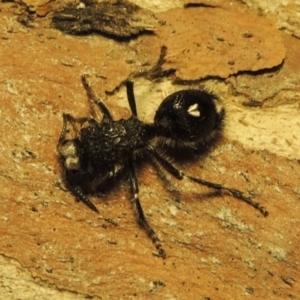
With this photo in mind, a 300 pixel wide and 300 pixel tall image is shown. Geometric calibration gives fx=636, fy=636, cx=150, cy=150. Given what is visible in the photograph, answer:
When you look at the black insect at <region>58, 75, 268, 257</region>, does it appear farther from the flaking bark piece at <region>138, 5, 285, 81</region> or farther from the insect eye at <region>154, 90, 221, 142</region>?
the flaking bark piece at <region>138, 5, 285, 81</region>

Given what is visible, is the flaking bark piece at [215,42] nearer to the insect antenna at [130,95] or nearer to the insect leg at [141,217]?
the insect antenna at [130,95]

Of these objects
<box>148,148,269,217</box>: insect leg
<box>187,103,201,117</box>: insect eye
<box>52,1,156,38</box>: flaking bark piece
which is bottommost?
<box>148,148,269,217</box>: insect leg

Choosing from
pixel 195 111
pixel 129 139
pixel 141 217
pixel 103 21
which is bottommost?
pixel 141 217

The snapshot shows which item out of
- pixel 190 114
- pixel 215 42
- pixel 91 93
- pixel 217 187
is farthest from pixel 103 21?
pixel 217 187

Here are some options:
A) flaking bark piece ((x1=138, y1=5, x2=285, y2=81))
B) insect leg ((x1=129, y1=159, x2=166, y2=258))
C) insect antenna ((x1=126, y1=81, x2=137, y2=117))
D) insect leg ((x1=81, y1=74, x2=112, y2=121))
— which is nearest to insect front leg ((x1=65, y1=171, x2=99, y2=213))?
insect leg ((x1=129, y1=159, x2=166, y2=258))

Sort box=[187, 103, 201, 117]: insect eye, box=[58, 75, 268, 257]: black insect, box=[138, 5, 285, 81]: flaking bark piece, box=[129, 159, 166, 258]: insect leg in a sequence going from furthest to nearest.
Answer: box=[138, 5, 285, 81]: flaking bark piece < box=[187, 103, 201, 117]: insect eye < box=[58, 75, 268, 257]: black insect < box=[129, 159, 166, 258]: insect leg

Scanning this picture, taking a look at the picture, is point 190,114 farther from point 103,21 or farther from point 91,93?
point 103,21

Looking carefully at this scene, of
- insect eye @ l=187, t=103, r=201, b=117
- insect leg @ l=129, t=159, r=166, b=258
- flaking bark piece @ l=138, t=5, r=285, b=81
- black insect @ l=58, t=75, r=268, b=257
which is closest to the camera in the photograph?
insect leg @ l=129, t=159, r=166, b=258

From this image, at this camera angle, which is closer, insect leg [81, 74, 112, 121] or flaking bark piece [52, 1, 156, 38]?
insect leg [81, 74, 112, 121]
